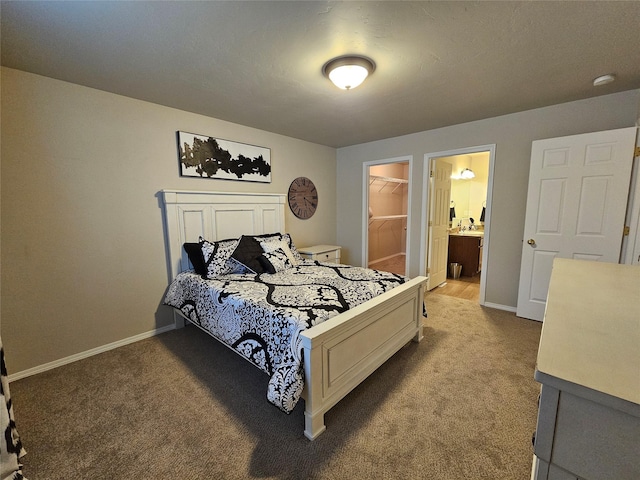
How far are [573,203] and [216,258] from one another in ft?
11.6

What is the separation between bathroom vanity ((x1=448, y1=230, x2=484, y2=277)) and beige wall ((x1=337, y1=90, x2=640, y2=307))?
4.30ft

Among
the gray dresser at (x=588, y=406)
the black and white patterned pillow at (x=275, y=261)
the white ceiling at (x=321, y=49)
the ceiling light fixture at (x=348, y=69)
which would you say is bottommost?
the black and white patterned pillow at (x=275, y=261)

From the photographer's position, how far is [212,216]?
2969 mm

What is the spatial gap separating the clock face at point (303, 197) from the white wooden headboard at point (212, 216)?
0.36 metres

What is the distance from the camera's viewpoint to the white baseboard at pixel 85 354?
206 centimetres

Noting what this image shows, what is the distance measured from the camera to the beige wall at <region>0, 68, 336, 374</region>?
1967 mm

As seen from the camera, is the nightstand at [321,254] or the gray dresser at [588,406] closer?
the gray dresser at [588,406]

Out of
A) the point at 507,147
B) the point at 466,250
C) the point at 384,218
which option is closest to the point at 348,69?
the point at 507,147

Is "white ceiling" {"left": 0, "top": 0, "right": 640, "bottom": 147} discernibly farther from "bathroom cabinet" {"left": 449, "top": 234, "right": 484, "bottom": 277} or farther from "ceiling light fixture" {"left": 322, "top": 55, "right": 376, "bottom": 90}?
"bathroom cabinet" {"left": 449, "top": 234, "right": 484, "bottom": 277}

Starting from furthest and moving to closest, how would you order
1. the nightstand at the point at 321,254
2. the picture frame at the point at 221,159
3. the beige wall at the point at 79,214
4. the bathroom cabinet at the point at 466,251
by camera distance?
the bathroom cabinet at the point at 466,251 → the nightstand at the point at 321,254 → the picture frame at the point at 221,159 → the beige wall at the point at 79,214

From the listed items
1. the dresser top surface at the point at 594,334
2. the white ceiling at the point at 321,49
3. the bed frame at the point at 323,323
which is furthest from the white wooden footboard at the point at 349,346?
the white ceiling at the point at 321,49

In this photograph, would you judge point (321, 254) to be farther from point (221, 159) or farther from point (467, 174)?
point (467, 174)

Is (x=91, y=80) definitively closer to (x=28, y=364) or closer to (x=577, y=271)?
(x=28, y=364)

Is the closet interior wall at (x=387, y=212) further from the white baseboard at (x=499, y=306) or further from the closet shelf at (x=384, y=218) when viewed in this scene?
the white baseboard at (x=499, y=306)
